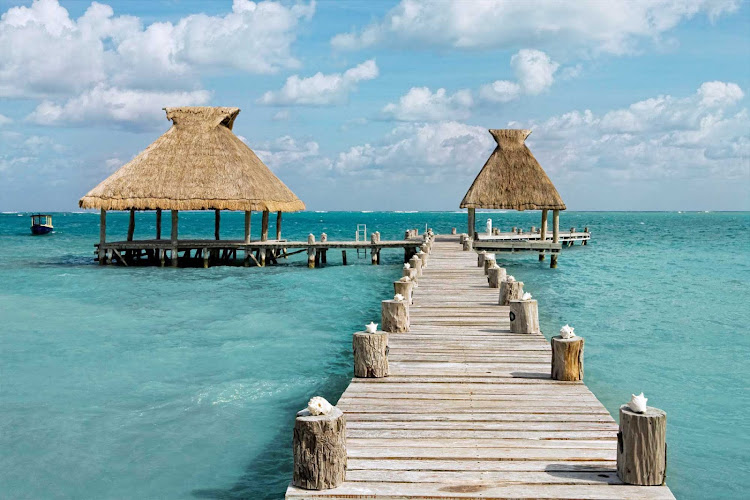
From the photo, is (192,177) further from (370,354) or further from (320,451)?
(320,451)

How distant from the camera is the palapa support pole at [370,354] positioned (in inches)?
322

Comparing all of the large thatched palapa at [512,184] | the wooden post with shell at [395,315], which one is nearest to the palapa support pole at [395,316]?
the wooden post with shell at [395,315]

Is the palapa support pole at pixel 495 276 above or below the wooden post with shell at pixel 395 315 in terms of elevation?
above

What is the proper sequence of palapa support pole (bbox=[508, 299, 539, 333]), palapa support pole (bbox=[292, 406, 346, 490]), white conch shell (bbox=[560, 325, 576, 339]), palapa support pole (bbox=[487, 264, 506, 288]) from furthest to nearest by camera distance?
palapa support pole (bbox=[487, 264, 506, 288]), palapa support pole (bbox=[508, 299, 539, 333]), white conch shell (bbox=[560, 325, 576, 339]), palapa support pole (bbox=[292, 406, 346, 490])

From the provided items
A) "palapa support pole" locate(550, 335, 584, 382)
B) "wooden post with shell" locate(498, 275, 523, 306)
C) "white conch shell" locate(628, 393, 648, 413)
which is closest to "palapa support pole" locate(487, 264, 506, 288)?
"wooden post with shell" locate(498, 275, 523, 306)

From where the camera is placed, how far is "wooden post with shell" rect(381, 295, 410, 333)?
11.0 metres

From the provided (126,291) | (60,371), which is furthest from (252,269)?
(60,371)

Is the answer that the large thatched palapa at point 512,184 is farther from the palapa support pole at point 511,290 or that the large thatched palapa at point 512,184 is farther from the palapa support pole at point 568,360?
the palapa support pole at point 568,360

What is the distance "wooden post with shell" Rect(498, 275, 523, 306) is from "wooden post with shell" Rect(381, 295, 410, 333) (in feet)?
9.64

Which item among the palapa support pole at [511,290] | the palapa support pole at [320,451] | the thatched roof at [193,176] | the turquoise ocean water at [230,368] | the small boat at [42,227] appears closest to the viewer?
the palapa support pole at [320,451]

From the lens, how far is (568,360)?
8.16 metres

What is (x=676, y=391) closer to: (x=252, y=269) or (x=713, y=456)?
(x=713, y=456)

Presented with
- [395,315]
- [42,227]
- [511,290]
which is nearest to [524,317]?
[395,315]

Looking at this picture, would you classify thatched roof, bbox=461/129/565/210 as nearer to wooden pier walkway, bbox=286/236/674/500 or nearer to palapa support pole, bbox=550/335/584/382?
wooden pier walkway, bbox=286/236/674/500
